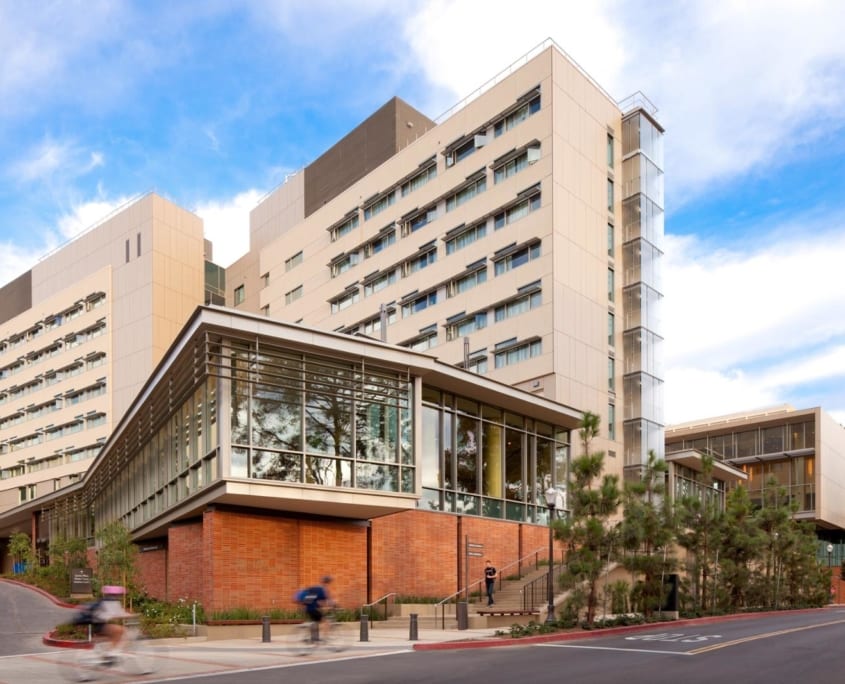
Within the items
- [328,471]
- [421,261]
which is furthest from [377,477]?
[421,261]

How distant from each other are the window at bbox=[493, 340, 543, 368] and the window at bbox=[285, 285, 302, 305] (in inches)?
951

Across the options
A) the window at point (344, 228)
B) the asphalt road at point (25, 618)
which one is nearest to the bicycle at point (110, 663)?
the asphalt road at point (25, 618)

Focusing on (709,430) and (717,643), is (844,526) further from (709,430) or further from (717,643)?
(717,643)

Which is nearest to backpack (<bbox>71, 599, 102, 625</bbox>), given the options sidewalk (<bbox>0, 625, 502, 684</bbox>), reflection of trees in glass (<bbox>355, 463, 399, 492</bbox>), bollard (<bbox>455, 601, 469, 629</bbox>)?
sidewalk (<bbox>0, 625, 502, 684</bbox>)

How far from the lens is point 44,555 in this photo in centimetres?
6550

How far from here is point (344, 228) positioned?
2692 inches

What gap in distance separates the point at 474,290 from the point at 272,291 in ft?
83.5

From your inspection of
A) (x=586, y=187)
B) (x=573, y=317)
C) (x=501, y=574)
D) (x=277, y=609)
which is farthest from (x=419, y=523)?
(x=586, y=187)

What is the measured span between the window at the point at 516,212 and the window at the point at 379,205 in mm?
11293

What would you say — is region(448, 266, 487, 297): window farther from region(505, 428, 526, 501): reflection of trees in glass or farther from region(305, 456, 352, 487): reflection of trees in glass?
region(305, 456, 352, 487): reflection of trees in glass

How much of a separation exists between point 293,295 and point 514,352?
86.4ft

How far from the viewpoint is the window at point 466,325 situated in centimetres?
5453

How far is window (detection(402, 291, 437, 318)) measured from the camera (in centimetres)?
5891

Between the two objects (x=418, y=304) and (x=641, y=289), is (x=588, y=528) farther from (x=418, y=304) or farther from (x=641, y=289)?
(x=418, y=304)
